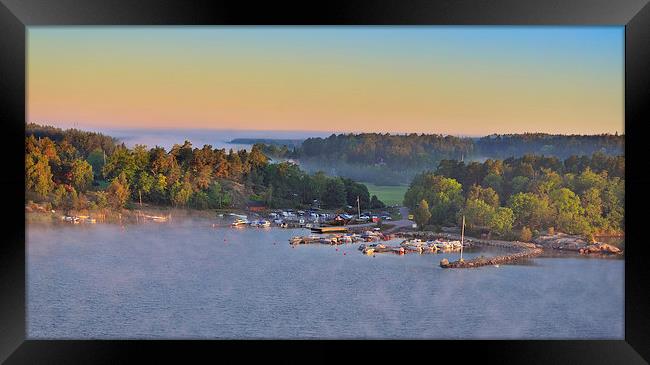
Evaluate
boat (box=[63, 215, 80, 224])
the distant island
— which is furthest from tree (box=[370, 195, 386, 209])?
boat (box=[63, 215, 80, 224])

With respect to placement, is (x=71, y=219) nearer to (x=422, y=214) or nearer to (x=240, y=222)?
(x=240, y=222)

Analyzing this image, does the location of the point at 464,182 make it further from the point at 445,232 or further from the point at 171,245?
the point at 171,245

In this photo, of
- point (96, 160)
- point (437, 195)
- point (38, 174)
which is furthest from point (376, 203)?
point (38, 174)

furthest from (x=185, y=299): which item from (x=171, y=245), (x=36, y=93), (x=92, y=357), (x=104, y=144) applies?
(x=92, y=357)

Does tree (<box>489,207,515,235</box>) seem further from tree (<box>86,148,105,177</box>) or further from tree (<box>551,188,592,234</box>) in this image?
tree (<box>86,148,105,177</box>)

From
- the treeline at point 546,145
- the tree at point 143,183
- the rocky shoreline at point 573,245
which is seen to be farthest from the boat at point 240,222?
the rocky shoreline at point 573,245
